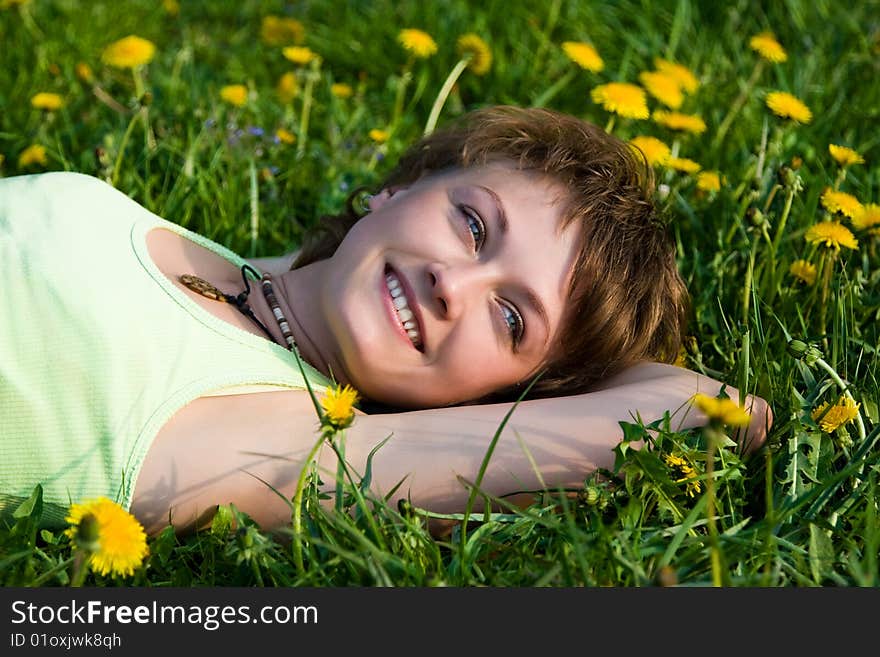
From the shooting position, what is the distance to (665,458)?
5.71ft

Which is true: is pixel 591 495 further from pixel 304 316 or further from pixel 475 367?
pixel 304 316

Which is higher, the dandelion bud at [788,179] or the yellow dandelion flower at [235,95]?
the dandelion bud at [788,179]

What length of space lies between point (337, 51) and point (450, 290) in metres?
2.06

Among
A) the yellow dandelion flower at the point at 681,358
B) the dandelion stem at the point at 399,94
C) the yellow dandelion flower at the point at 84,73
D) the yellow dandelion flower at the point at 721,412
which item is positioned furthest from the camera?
the dandelion stem at the point at 399,94

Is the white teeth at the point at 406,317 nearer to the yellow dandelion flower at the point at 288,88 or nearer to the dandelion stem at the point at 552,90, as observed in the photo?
the yellow dandelion flower at the point at 288,88

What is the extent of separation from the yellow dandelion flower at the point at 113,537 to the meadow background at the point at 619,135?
7 centimetres

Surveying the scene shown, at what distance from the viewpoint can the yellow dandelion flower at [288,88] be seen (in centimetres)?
321

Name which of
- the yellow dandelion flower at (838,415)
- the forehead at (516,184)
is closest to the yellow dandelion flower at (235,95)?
the forehead at (516,184)

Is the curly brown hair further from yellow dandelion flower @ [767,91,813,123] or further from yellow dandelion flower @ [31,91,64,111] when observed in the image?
yellow dandelion flower @ [31,91,64,111]

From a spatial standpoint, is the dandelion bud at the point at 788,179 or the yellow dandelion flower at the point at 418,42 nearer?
the dandelion bud at the point at 788,179

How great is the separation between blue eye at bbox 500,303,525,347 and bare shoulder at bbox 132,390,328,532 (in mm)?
422

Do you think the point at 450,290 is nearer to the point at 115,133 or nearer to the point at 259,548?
the point at 259,548

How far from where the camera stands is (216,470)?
5.57 ft

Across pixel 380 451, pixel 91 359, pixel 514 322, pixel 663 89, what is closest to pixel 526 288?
pixel 514 322
